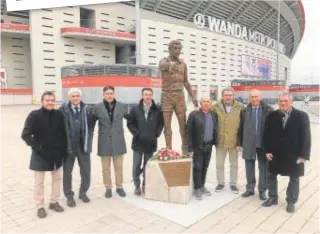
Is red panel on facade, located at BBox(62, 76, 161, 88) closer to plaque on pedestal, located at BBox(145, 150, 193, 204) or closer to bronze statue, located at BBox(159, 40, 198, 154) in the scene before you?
bronze statue, located at BBox(159, 40, 198, 154)

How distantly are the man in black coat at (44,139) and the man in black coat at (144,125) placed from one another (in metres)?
1.08

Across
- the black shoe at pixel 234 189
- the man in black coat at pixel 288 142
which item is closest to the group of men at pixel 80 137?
the black shoe at pixel 234 189

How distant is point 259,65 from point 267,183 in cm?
4853

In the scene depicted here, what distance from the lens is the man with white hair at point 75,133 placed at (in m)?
4.10

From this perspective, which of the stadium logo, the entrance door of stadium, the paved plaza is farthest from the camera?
the stadium logo

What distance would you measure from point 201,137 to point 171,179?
0.76 meters

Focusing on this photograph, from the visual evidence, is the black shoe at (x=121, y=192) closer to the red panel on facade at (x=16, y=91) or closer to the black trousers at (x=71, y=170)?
the black trousers at (x=71, y=170)

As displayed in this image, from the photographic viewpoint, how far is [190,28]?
3859cm

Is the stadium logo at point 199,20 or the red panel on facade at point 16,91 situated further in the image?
the stadium logo at point 199,20

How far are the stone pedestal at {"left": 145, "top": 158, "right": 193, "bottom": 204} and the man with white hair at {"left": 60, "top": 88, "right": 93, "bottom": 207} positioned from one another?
964 mm

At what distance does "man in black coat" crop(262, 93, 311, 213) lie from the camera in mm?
3866

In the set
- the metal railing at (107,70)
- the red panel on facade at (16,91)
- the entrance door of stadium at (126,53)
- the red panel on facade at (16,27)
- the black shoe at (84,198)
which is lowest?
the black shoe at (84,198)

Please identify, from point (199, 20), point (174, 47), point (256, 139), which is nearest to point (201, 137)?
point (256, 139)

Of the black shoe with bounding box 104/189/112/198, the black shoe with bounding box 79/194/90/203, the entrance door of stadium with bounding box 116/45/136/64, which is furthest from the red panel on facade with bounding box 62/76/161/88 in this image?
the entrance door of stadium with bounding box 116/45/136/64
